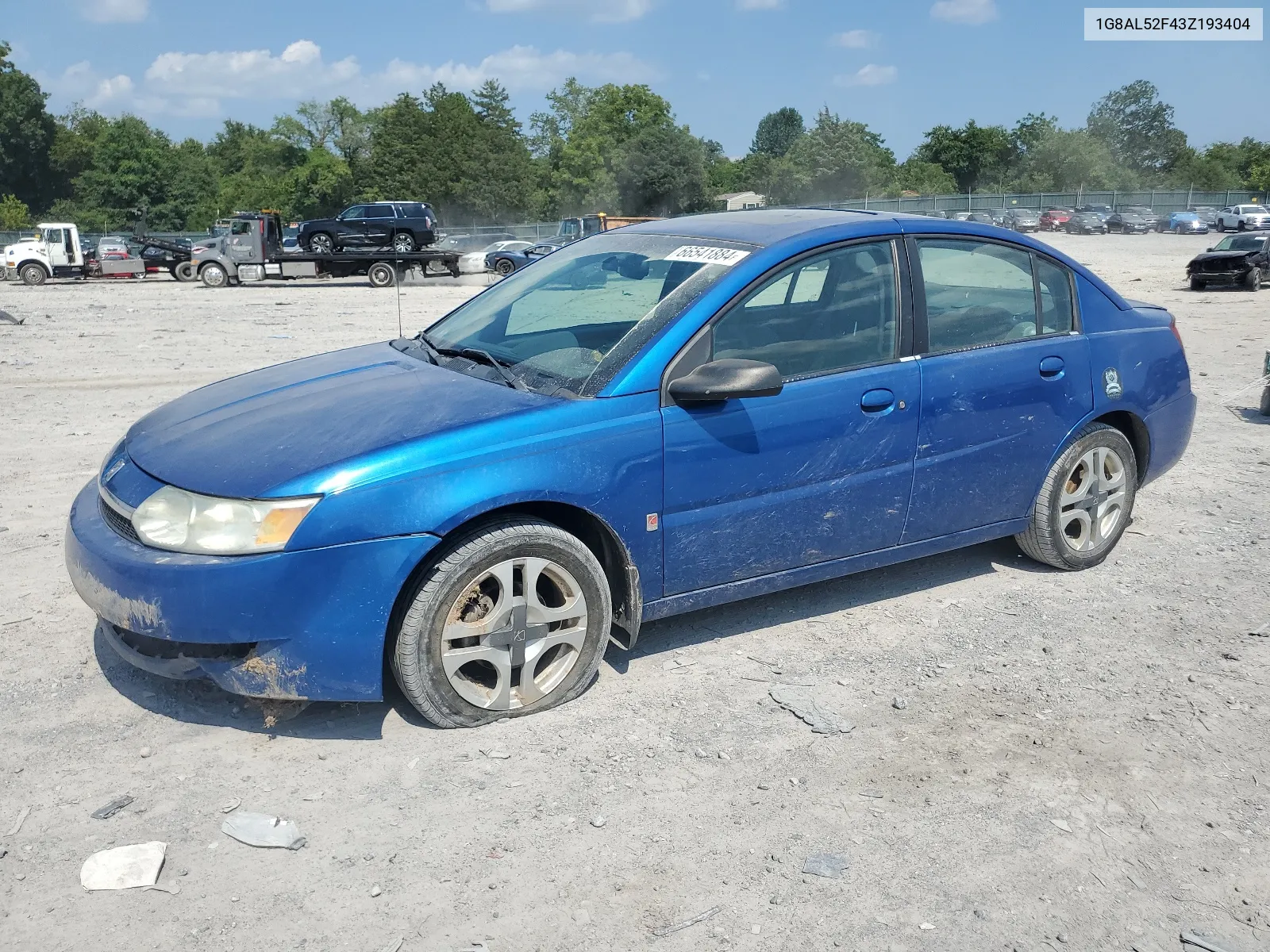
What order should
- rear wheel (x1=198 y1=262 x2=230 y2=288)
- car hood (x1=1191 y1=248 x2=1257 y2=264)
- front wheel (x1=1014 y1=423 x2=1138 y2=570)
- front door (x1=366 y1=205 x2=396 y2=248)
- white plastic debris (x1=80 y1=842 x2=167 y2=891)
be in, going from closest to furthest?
1. white plastic debris (x1=80 y1=842 x2=167 y2=891)
2. front wheel (x1=1014 y1=423 x2=1138 y2=570)
3. car hood (x1=1191 y1=248 x2=1257 y2=264)
4. rear wheel (x1=198 y1=262 x2=230 y2=288)
5. front door (x1=366 y1=205 x2=396 y2=248)

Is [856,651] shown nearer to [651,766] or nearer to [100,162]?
[651,766]

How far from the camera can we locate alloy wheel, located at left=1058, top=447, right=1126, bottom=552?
5.07 metres

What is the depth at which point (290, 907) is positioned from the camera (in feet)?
9.06

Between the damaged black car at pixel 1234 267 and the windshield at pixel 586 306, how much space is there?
23.2 metres

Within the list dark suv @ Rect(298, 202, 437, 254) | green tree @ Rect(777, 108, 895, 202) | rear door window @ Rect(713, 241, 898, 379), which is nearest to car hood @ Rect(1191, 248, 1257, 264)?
dark suv @ Rect(298, 202, 437, 254)

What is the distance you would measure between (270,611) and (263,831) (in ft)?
2.09

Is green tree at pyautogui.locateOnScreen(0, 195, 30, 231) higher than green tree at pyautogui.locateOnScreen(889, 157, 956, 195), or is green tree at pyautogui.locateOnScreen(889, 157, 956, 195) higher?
green tree at pyautogui.locateOnScreen(889, 157, 956, 195)

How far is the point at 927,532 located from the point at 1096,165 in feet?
349

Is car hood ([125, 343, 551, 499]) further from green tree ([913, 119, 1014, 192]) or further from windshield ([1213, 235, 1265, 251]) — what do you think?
green tree ([913, 119, 1014, 192])

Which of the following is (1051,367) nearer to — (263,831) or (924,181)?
(263,831)

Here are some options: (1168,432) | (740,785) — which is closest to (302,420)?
(740,785)

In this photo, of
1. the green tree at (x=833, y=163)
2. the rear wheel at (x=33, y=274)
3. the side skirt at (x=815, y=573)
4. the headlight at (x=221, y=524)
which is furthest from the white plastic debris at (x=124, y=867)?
the green tree at (x=833, y=163)

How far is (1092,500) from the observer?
5.13 m

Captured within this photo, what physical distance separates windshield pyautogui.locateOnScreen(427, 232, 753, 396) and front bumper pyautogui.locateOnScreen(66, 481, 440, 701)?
0.94m
